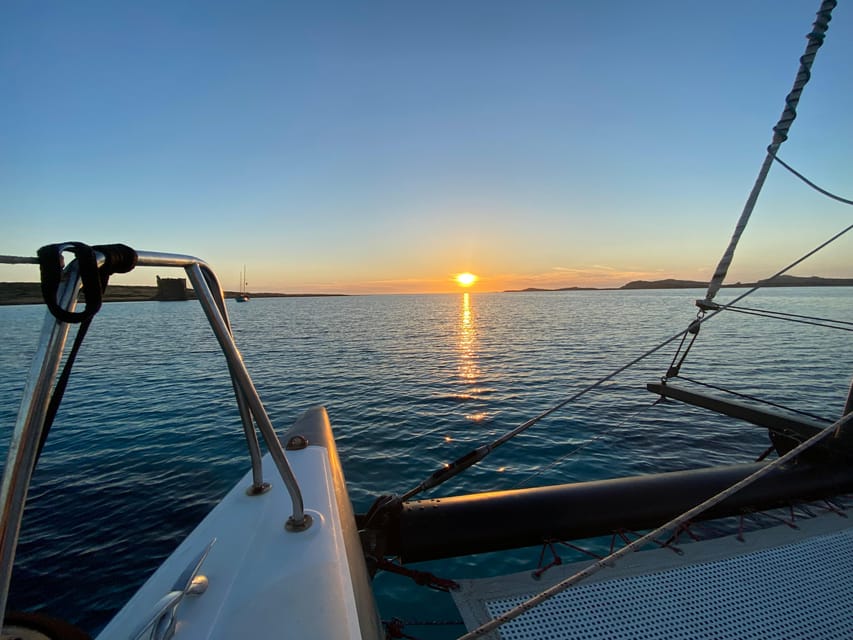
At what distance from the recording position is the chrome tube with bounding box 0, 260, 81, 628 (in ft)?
2.75

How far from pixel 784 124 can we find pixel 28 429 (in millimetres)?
7383

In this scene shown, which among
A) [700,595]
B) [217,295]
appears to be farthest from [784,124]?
[217,295]

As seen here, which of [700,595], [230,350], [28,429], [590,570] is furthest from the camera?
[700,595]

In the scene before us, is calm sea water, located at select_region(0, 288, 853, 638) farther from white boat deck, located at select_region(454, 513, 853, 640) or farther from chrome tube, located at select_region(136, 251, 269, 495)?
chrome tube, located at select_region(136, 251, 269, 495)

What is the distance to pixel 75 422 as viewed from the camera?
10.8 m

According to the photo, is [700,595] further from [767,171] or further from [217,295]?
[767,171]

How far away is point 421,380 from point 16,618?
14.3 meters

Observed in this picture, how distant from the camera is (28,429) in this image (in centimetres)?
89

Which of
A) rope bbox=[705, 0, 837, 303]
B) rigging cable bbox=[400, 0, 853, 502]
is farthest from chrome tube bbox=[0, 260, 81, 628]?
rope bbox=[705, 0, 837, 303]

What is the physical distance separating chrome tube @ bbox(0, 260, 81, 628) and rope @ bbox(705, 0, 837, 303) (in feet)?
20.3

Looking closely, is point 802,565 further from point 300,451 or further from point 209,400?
point 209,400

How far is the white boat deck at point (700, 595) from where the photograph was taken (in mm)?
2697

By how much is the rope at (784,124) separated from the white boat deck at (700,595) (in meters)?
3.00

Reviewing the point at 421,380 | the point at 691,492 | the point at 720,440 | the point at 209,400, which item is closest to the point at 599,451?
the point at 720,440
